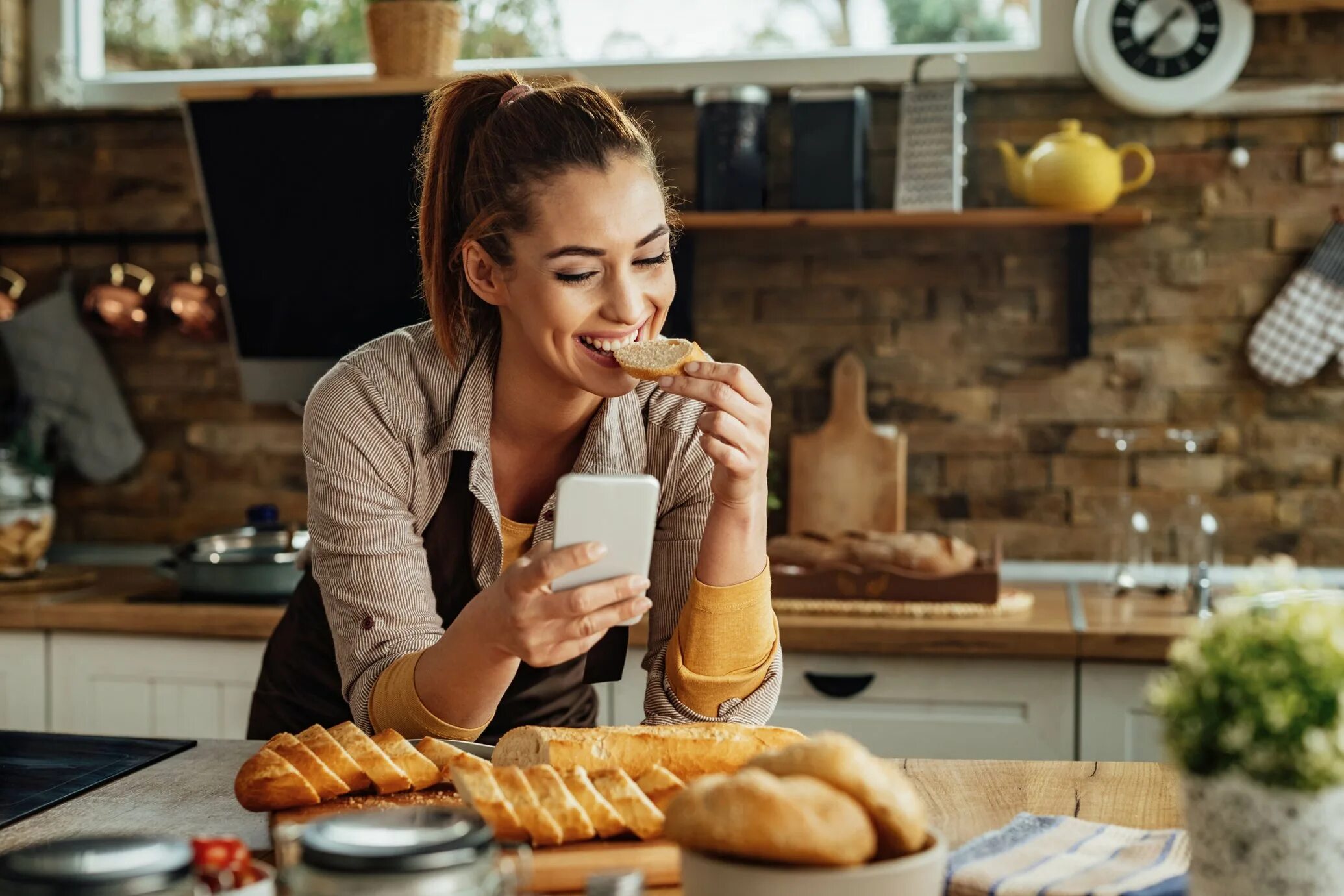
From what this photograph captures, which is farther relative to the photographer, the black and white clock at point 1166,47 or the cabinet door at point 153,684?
the black and white clock at point 1166,47

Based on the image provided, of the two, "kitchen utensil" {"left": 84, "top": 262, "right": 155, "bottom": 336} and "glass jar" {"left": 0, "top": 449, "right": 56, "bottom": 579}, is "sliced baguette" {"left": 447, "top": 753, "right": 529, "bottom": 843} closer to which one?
"glass jar" {"left": 0, "top": 449, "right": 56, "bottom": 579}

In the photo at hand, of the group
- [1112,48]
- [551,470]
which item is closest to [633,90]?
[1112,48]

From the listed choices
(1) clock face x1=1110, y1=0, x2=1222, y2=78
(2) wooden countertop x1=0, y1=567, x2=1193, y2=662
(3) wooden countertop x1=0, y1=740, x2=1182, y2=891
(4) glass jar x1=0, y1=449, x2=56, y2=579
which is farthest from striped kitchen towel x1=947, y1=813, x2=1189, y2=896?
(4) glass jar x1=0, y1=449, x2=56, y2=579

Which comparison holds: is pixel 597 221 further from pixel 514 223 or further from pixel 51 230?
pixel 51 230

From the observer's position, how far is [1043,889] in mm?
1020

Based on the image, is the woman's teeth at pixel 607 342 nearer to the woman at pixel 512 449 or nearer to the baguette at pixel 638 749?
the woman at pixel 512 449

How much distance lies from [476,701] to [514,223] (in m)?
0.59

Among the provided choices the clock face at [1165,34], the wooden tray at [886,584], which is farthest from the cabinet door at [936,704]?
the clock face at [1165,34]

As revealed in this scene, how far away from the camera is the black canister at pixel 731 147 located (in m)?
3.10

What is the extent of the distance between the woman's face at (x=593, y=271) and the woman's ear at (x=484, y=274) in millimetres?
47

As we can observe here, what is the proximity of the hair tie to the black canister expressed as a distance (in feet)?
4.52

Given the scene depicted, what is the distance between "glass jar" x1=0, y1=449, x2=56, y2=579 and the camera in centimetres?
307

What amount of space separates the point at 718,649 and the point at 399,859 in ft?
2.90

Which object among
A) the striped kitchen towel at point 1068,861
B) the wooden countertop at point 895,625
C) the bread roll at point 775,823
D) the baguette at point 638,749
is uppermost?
the bread roll at point 775,823
